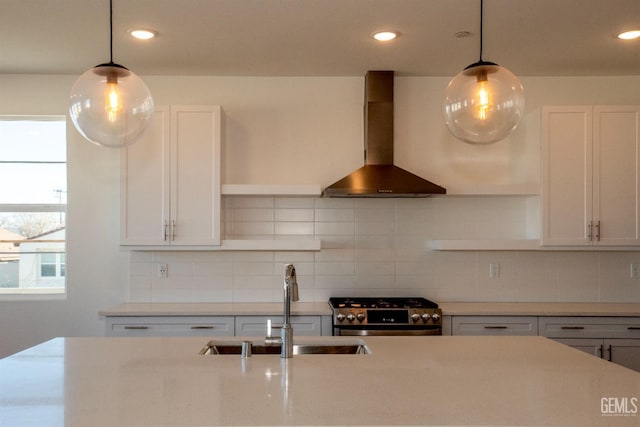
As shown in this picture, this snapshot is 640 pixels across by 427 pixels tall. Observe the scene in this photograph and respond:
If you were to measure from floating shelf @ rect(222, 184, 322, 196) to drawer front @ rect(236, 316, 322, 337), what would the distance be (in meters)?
0.92

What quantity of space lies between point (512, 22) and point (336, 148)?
5.35ft

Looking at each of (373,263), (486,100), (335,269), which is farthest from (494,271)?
(486,100)

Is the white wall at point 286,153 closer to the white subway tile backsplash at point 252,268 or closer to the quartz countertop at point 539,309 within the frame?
the white subway tile backsplash at point 252,268

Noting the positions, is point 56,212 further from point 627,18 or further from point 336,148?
point 627,18

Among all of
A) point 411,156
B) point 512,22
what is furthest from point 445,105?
point 411,156

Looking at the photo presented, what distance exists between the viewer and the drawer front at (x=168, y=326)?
3.50 metres

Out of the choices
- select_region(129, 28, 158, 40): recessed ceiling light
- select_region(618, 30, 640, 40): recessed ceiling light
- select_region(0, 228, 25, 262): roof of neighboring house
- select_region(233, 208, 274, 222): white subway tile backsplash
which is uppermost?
select_region(618, 30, 640, 40): recessed ceiling light

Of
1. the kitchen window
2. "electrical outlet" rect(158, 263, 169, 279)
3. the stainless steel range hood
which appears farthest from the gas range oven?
the kitchen window

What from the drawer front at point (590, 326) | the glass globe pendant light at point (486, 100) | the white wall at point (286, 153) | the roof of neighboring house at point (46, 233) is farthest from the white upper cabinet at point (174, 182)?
the drawer front at point (590, 326)

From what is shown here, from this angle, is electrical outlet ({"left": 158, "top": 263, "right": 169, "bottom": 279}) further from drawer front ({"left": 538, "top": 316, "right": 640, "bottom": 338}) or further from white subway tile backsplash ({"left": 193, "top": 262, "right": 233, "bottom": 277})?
drawer front ({"left": 538, "top": 316, "right": 640, "bottom": 338})

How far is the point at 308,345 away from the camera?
240 cm

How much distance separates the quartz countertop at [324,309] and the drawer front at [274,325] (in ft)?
0.14

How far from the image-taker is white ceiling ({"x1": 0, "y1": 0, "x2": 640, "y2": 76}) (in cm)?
278

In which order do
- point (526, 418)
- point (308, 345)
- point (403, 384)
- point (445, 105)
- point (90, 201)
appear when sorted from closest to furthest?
1. point (526, 418)
2. point (403, 384)
3. point (445, 105)
4. point (308, 345)
5. point (90, 201)
